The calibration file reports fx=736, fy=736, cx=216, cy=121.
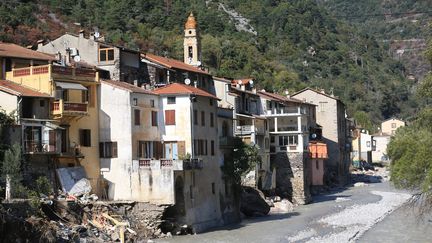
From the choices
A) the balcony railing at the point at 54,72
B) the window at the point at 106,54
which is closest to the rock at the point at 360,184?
the window at the point at 106,54

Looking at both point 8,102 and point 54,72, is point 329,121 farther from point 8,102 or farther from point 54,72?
point 8,102

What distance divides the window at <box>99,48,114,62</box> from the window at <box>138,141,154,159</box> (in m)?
9.12

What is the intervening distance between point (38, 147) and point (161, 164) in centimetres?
851

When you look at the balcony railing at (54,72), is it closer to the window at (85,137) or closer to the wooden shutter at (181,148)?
the window at (85,137)

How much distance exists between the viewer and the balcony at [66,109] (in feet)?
161

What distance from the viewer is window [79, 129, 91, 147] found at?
170 feet

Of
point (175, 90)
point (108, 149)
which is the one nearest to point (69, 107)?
point (108, 149)

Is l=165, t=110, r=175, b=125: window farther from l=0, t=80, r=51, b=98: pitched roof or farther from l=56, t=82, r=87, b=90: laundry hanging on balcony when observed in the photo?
l=0, t=80, r=51, b=98: pitched roof

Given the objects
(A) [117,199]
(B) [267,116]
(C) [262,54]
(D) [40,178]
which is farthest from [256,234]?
(C) [262,54]

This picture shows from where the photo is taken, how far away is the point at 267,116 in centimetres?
8231

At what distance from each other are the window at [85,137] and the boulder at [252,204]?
1974cm

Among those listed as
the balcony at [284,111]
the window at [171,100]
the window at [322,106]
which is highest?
the window at [322,106]

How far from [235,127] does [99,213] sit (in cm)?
2705

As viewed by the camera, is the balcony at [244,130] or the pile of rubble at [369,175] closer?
the balcony at [244,130]
